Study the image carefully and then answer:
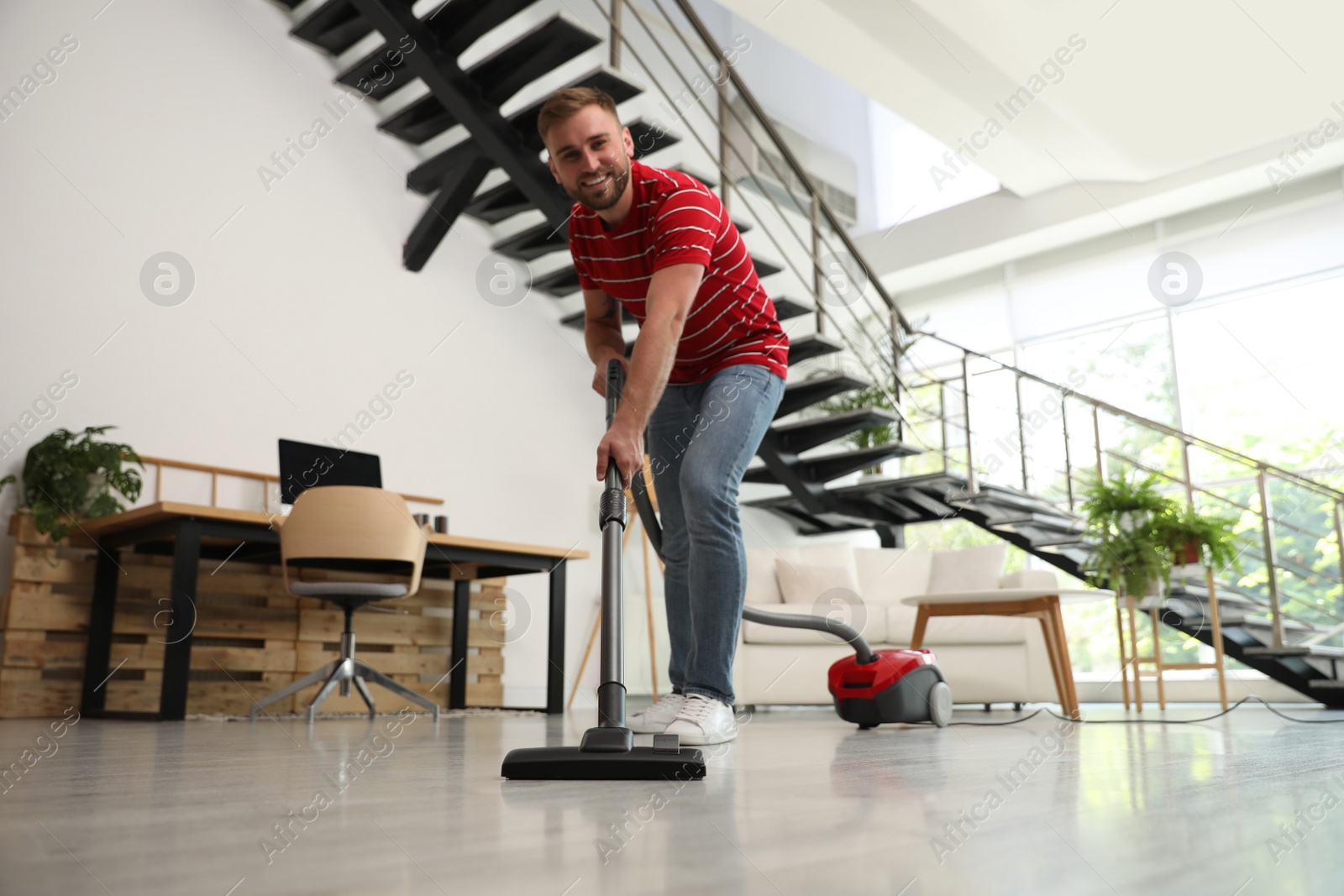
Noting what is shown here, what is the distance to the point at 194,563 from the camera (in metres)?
3.23

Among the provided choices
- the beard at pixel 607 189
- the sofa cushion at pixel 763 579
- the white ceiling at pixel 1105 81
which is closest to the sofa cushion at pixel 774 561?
the sofa cushion at pixel 763 579

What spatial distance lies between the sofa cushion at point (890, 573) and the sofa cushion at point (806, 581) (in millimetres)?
307

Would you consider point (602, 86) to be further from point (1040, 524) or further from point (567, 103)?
point (1040, 524)

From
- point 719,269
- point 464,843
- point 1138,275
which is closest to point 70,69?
point 719,269

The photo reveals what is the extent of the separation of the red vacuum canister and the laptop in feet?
6.80

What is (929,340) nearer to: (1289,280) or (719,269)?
(1289,280)

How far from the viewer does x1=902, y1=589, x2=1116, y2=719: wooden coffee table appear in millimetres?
3252

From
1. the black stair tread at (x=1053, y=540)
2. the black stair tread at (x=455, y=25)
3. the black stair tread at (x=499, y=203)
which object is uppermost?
the black stair tread at (x=455, y=25)

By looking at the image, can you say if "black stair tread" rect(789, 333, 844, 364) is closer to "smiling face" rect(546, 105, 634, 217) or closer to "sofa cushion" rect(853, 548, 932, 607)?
"sofa cushion" rect(853, 548, 932, 607)

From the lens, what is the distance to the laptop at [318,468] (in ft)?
12.6

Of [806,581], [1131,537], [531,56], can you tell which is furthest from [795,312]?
[1131,537]

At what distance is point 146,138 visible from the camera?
13.6 ft

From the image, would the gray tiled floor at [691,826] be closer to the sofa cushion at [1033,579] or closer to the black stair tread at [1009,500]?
the sofa cushion at [1033,579]

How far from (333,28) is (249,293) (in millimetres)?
1345
